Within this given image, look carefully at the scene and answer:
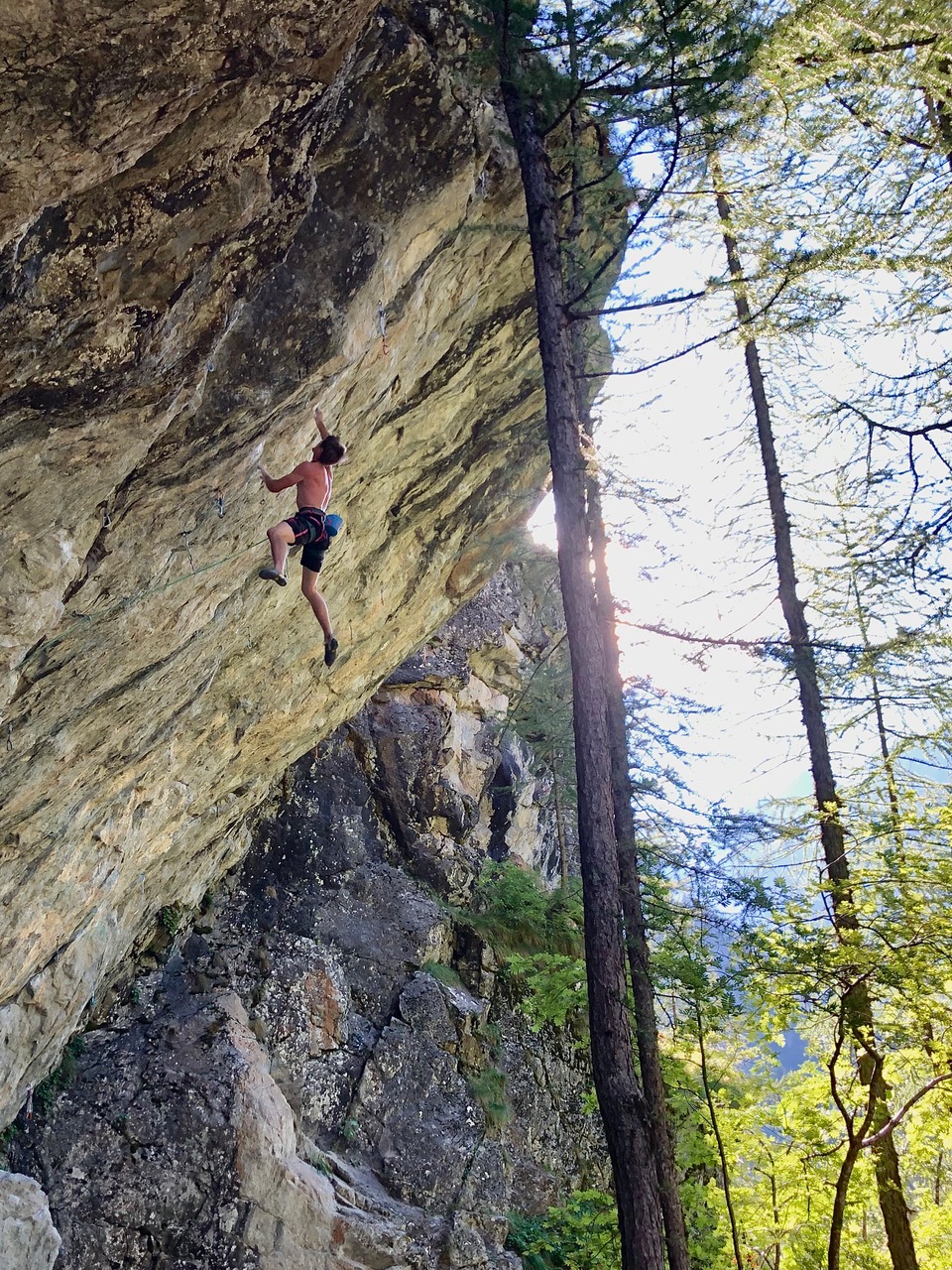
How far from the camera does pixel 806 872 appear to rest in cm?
955

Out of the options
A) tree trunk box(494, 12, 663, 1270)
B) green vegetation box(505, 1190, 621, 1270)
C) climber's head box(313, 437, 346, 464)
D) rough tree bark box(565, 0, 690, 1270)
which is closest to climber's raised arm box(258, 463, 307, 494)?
climber's head box(313, 437, 346, 464)

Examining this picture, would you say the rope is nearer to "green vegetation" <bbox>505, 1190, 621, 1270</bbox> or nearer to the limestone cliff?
the limestone cliff

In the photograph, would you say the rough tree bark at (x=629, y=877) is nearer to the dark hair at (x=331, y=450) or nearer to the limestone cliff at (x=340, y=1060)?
the dark hair at (x=331, y=450)

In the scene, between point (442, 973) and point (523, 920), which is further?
point (523, 920)

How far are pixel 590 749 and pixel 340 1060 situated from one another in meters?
7.98

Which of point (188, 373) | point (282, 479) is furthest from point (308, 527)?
point (188, 373)

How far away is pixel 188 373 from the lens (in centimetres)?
549

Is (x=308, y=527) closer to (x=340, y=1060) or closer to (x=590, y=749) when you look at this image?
(x=590, y=749)

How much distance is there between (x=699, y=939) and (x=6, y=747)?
25.3 ft

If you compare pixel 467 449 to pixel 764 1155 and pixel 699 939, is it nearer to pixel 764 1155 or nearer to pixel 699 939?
pixel 699 939

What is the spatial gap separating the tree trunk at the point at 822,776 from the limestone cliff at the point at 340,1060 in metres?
5.32

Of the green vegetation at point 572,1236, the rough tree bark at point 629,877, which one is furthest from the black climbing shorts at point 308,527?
the green vegetation at point 572,1236

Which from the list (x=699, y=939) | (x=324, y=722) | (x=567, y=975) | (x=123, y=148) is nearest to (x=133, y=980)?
(x=324, y=722)

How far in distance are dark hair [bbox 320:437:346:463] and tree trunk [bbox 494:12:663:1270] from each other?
182cm
